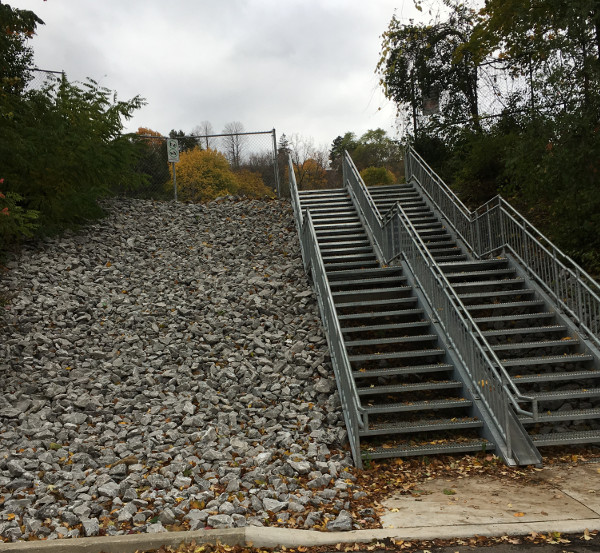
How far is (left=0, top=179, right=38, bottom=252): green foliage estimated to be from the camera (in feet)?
30.5

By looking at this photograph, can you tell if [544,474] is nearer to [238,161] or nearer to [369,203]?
[369,203]

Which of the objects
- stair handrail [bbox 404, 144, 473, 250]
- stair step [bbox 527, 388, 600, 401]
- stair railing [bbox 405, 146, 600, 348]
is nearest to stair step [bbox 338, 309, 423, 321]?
stair railing [bbox 405, 146, 600, 348]

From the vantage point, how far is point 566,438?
6.43m

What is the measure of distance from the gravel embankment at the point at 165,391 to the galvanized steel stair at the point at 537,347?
2524mm

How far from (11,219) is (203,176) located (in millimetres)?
13692

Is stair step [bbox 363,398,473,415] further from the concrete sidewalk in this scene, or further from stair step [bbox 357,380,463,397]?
the concrete sidewalk

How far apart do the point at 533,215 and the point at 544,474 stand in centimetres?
883

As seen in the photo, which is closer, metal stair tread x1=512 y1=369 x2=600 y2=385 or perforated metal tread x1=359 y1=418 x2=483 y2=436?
perforated metal tread x1=359 y1=418 x2=483 y2=436

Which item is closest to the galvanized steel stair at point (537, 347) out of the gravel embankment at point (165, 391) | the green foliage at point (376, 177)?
the gravel embankment at point (165, 391)

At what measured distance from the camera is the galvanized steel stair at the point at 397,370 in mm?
6617

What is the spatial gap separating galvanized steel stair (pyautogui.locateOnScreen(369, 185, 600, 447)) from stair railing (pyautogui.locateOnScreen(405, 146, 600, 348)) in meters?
0.19

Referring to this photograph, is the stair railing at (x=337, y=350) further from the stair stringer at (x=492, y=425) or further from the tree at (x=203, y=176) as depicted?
the tree at (x=203, y=176)

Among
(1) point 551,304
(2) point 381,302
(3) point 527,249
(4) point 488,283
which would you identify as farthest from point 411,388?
(3) point 527,249

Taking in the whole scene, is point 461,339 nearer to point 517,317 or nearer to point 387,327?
point 387,327
